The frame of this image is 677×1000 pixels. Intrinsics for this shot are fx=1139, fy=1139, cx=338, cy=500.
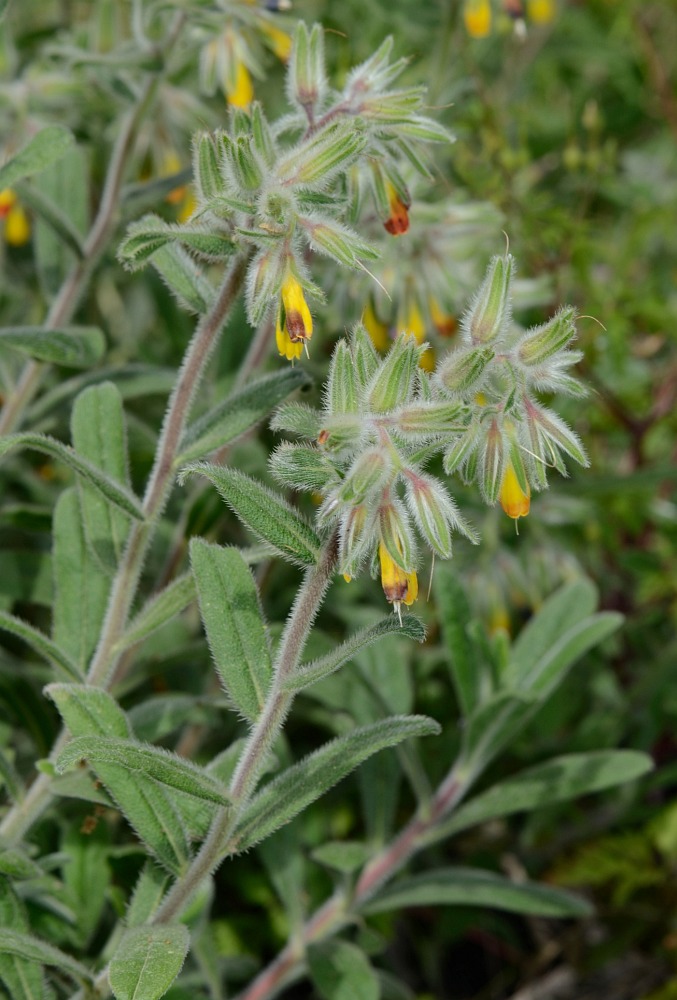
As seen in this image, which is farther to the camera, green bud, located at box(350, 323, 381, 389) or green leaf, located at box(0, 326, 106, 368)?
green leaf, located at box(0, 326, 106, 368)

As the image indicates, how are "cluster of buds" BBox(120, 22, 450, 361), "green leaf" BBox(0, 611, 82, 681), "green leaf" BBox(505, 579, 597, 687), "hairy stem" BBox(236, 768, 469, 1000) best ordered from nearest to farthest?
1. "cluster of buds" BBox(120, 22, 450, 361)
2. "green leaf" BBox(0, 611, 82, 681)
3. "hairy stem" BBox(236, 768, 469, 1000)
4. "green leaf" BBox(505, 579, 597, 687)

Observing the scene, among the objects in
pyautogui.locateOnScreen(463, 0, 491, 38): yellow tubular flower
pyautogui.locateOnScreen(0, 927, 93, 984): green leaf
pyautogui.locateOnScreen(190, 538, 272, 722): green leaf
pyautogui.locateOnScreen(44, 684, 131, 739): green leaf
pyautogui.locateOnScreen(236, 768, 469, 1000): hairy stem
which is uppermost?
pyautogui.locateOnScreen(463, 0, 491, 38): yellow tubular flower

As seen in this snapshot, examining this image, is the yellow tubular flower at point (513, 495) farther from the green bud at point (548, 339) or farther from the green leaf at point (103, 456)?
the green leaf at point (103, 456)

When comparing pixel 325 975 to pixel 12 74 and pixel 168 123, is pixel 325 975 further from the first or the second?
pixel 12 74

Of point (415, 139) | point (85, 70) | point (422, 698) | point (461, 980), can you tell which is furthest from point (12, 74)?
point (461, 980)

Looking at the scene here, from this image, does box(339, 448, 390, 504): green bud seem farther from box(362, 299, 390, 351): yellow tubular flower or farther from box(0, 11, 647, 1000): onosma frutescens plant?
box(362, 299, 390, 351): yellow tubular flower

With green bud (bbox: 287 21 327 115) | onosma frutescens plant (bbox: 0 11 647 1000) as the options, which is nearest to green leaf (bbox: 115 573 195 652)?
onosma frutescens plant (bbox: 0 11 647 1000)
